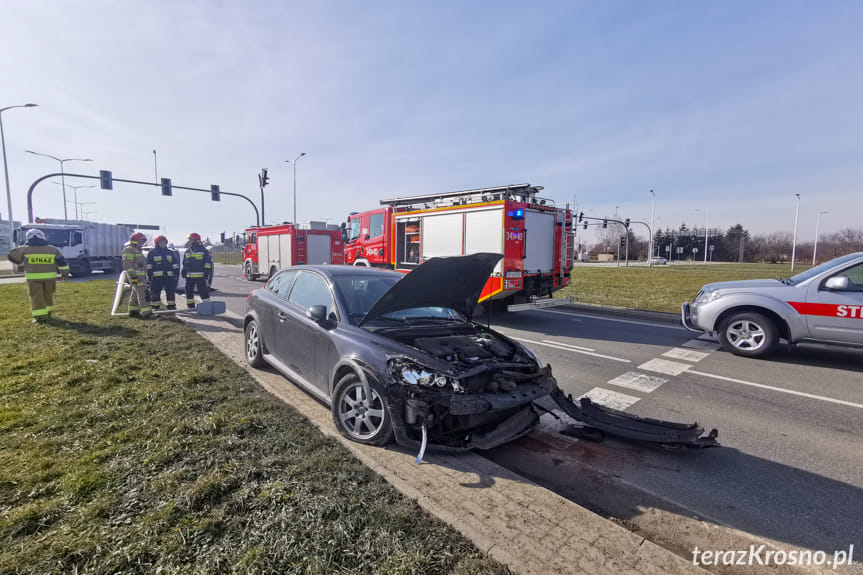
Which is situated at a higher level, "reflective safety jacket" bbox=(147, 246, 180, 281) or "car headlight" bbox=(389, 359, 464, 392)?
"reflective safety jacket" bbox=(147, 246, 180, 281)

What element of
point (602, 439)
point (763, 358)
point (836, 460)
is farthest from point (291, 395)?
point (763, 358)

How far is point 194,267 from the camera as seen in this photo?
10.3 meters

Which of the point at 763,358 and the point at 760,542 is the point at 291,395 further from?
the point at 763,358

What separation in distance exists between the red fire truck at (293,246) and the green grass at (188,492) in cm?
1421

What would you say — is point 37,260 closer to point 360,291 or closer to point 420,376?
point 360,291

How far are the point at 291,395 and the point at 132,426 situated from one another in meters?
1.35

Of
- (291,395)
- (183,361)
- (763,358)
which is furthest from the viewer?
(763,358)

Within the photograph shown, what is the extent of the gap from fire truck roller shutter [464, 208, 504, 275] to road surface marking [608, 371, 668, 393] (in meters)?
3.99

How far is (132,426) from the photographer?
Result: 344 centimetres

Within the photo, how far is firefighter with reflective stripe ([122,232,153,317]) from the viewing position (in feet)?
28.6

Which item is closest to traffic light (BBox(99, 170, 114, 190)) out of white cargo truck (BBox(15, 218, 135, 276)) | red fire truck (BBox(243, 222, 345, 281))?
white cargo truck (BBox(15, 218, 135, 276))

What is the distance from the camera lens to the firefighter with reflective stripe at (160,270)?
9.60 m

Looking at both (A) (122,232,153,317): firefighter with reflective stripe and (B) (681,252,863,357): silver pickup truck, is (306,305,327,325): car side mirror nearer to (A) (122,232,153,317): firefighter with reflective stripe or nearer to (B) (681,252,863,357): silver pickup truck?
(B) (681,252,863,357): silver pickup truck

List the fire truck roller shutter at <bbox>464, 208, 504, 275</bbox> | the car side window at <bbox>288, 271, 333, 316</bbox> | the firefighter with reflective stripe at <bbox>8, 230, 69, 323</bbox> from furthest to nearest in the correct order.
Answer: the fire truck roller shutter at <bbox>464, 208, 504, 275</bbox> < the firefighter with reflective stripe at <bbox>8, 230, 69, 323</bbox> < the car side window at <bbox>288, 271, 333, 316</bbox>
